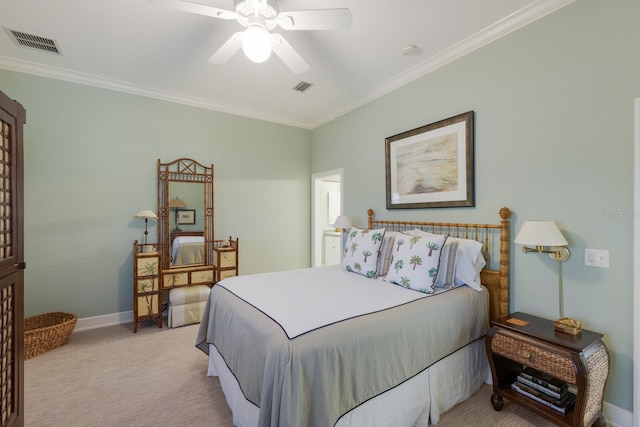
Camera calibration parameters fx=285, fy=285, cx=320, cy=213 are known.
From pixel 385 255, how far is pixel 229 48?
2.24m

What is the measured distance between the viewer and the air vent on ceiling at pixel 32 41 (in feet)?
8.26

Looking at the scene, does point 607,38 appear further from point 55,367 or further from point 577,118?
point 55,367

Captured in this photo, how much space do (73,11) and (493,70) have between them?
11.3 feet

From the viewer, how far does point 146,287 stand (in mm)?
3361

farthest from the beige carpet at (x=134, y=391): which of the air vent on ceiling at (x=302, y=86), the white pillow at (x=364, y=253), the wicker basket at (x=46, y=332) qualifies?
the air vent on ceiling at (x=302, y=86)

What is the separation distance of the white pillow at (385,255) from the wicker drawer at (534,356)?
106 centimetres

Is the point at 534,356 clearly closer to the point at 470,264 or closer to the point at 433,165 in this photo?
the point at 470,264

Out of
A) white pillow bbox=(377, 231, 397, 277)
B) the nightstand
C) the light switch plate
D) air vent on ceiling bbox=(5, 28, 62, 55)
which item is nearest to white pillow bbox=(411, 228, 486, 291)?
the nightstand

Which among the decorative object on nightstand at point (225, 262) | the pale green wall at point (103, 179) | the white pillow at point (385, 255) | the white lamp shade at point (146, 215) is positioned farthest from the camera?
the decorative object on nightstand at point (225, 262)

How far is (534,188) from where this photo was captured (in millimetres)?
2225

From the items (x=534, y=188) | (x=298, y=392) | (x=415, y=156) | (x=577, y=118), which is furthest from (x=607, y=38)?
(x=298, y=392)

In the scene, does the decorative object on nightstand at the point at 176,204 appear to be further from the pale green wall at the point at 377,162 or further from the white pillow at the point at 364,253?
the white pillow at the point at 364,253

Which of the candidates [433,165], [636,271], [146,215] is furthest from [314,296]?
[146,215]

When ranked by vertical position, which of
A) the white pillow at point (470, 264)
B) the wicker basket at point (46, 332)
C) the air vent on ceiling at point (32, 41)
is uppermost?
the air vent on ceiling at point (32, 41)
